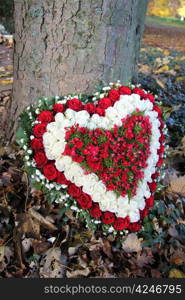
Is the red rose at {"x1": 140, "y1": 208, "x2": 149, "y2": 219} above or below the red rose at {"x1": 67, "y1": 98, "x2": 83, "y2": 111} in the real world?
below

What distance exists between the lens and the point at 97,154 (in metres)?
2.12

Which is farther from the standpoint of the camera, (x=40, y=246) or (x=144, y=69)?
(x=144, y=69)

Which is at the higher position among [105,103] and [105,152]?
[105,103]

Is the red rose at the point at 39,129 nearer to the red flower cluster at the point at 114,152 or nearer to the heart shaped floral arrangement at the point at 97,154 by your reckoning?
the heart shaped floral arrangement at the point at 97,154

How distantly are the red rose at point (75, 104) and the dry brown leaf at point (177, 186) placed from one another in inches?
44.8

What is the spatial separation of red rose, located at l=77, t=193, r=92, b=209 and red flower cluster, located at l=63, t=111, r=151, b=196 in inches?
6.2

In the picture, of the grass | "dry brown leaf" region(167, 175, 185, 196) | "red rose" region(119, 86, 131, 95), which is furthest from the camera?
the grass

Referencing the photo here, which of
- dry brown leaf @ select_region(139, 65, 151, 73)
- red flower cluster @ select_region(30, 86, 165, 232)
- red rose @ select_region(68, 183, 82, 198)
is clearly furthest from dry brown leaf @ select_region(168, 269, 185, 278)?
dry brown leaf @ select_region(139, 65, 151, 73)

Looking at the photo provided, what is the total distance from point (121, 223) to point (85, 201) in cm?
29

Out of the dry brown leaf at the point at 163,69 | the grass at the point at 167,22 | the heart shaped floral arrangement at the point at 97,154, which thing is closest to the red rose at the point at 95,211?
the heart shaped floral arrangement at the point at 97,154

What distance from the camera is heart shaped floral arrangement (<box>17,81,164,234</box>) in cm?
214

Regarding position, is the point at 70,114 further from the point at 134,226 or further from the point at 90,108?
the point at 134,226

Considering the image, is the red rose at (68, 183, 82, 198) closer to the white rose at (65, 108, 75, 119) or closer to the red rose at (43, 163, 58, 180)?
the red rose at (43, 163, 58, 180)

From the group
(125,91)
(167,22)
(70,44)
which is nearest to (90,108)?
(125,91)
